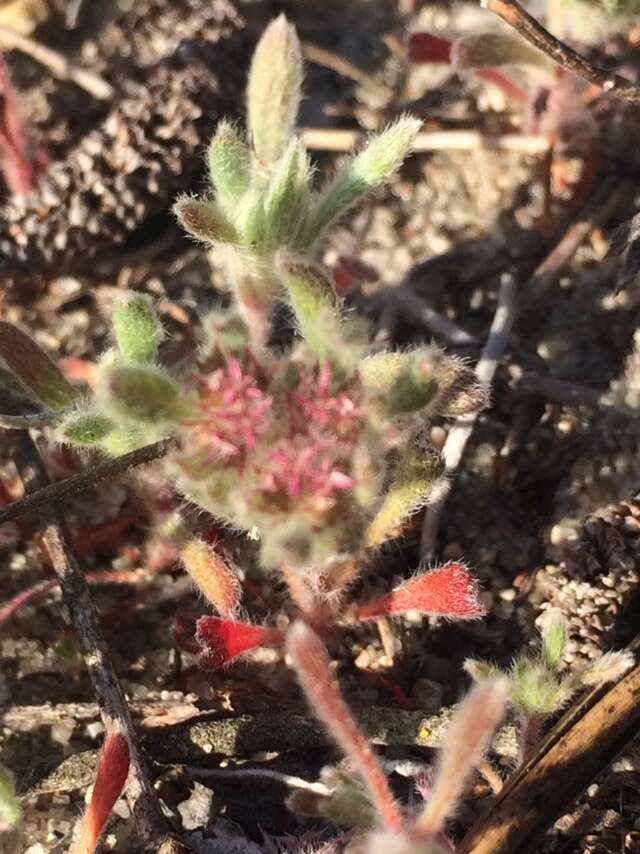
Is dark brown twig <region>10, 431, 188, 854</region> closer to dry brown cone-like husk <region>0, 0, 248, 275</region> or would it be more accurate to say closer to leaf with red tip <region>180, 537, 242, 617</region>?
leaf with red tip <region>180, 537, 242, 617</region>

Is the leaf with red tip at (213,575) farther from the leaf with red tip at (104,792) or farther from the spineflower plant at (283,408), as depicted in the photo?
the leaf with red tip at (104,792)

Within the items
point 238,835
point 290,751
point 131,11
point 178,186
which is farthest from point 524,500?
point 131,11

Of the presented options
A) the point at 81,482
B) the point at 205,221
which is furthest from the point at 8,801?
the point at 205,221

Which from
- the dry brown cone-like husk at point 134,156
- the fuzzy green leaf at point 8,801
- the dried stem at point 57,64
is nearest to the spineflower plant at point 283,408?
the fuzzy green leaf at point 8,801

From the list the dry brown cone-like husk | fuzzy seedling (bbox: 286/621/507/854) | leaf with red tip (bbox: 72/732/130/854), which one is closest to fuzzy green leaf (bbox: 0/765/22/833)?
leaf with red tip (bbox: 72/732/130/854)

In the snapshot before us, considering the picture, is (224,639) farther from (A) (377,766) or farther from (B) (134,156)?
(B) (134,156)

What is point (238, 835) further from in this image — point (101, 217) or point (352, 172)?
point (101, 217)
